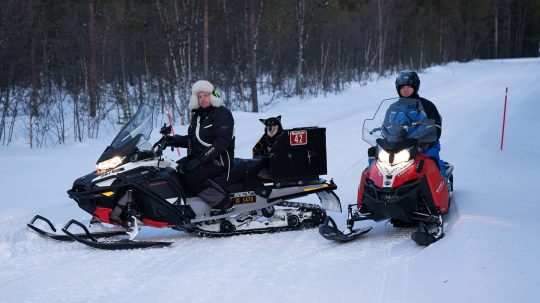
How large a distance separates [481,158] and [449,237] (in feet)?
17.1

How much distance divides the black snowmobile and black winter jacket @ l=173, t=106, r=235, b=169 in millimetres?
252

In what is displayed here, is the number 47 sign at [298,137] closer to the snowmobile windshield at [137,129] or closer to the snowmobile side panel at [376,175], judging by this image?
the snowmobile side panel at [376,175]

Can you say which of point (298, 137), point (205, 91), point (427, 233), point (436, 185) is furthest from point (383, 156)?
point (205, 91)

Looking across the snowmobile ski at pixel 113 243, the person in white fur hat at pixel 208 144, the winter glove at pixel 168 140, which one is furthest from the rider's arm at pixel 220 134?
the snowmobile ski at pixel 113 243

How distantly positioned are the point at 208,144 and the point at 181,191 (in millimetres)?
550

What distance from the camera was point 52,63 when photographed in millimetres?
22719

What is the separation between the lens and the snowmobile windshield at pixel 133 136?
237 inches

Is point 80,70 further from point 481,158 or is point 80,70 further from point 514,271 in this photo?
point 514,271

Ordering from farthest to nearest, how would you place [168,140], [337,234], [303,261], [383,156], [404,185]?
[168,140]
[383,156]
[337,234]
[404,185]
[303,261]

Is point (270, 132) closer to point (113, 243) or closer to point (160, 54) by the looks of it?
point (113, 243)

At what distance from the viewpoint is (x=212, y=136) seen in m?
6.27

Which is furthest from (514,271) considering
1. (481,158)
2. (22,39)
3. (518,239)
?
(22,39)

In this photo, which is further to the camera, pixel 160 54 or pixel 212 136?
pixel 160 54

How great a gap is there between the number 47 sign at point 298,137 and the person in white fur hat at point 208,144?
25.0 inches
